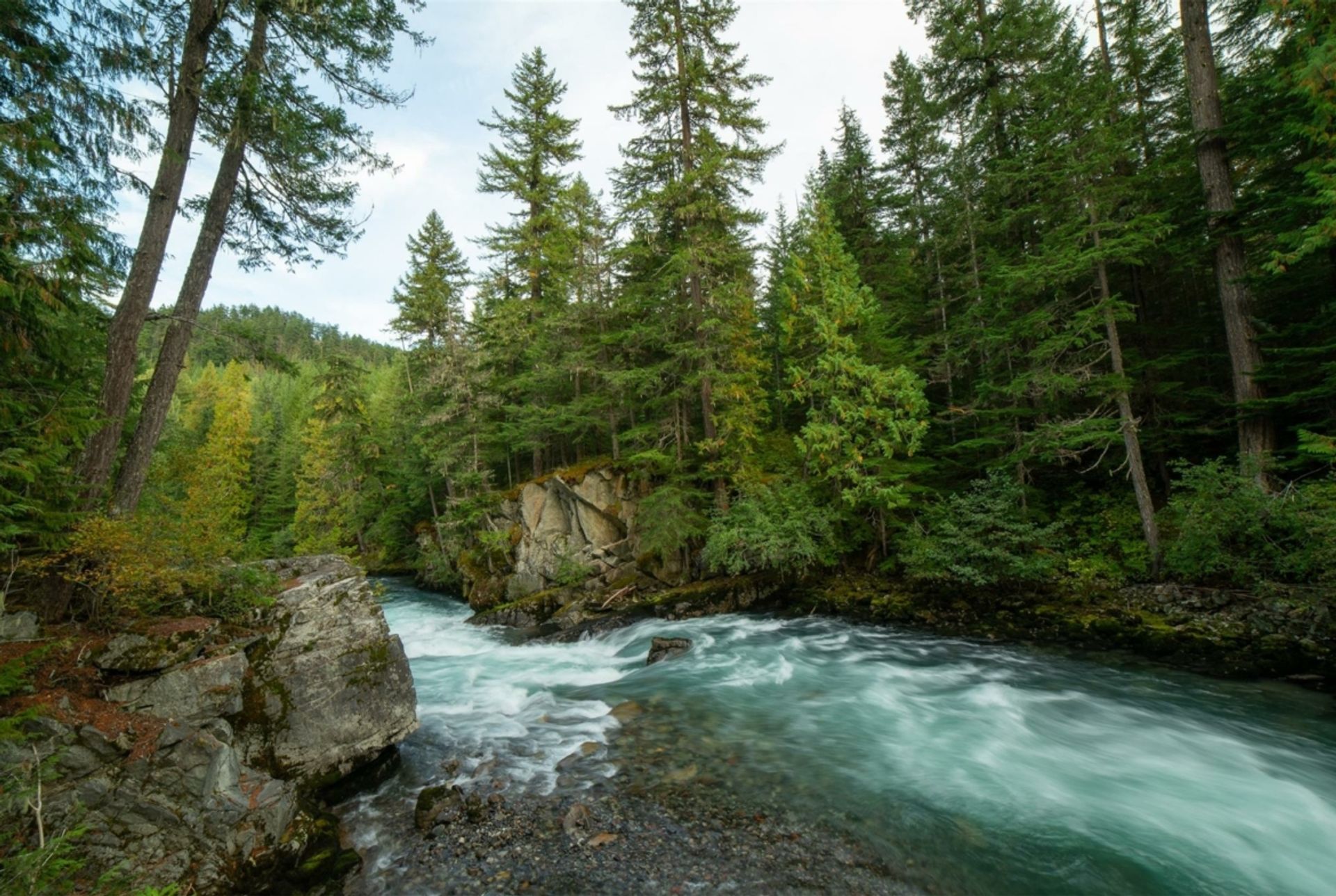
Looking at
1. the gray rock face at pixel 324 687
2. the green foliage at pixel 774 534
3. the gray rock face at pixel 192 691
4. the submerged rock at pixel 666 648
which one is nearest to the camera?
the gray rock face at pixel 192 691

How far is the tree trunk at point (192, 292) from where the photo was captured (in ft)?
23.1

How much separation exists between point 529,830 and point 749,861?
2137mm

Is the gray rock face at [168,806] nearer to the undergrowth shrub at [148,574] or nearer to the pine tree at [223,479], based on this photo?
the undergrowth shrub at [148,574]

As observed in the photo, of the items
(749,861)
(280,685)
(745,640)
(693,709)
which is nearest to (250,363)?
(280,685)

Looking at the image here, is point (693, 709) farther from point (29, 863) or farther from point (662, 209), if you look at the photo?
point (662, 209)

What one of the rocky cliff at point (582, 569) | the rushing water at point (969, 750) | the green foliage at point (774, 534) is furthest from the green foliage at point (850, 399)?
the rushing water at point (969, 750)

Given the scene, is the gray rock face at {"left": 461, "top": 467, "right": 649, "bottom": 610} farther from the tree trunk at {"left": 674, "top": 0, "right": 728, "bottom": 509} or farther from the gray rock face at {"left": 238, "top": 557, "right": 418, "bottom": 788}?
the gray rock face at {"left": 238, "top": 557, "right": 418, "bottom": 788}

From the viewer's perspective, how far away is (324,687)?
5.87m

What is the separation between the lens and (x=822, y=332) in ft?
49.3

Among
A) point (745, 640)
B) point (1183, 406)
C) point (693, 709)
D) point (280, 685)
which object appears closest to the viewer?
point (280, 685)

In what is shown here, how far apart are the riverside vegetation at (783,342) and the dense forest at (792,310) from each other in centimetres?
9

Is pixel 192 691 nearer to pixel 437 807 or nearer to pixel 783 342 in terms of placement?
pixel 437 807

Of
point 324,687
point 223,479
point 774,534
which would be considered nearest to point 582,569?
point 774,534

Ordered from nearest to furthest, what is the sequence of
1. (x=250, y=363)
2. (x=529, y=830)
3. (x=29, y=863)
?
(x=29, y=863) → (x=529, y=830) → (x=250, y=363)
